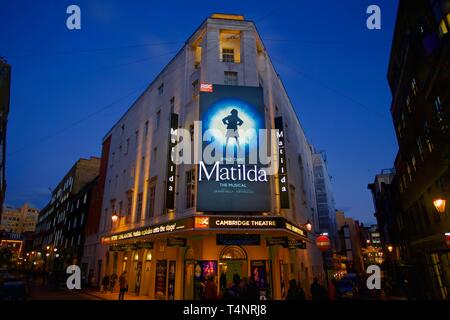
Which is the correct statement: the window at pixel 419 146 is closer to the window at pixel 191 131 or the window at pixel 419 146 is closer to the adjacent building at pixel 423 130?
the adjacent building at pixel 423 130

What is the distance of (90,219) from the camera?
3547 centimetres

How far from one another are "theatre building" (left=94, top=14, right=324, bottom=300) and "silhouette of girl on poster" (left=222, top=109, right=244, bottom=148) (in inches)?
2.5

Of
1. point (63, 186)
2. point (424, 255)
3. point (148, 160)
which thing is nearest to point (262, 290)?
point (148, 160)

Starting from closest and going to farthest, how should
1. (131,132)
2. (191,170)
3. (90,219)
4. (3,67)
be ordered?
(191,170)
(3,67)
(131,132)
(90,219)

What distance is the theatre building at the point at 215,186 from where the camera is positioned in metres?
15.4

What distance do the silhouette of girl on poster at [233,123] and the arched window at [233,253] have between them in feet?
20.0

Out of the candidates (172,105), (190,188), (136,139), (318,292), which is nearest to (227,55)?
(172,105)

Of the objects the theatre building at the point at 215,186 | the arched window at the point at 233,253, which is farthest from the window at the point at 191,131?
the arched window at the point at 233,253

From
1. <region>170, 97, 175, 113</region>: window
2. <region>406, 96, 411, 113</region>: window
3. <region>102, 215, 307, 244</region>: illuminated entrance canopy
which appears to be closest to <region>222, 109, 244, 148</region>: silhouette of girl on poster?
<region>102, 215, 307, 244</region>: illuminated entrance canopy

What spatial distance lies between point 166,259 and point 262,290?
699cm

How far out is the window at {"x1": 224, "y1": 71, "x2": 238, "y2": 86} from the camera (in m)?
18.9

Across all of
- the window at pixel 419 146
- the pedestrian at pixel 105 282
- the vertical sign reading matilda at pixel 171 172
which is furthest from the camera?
the pedestrian at pixel 105 282

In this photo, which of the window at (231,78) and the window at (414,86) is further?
the window at (414,86)
